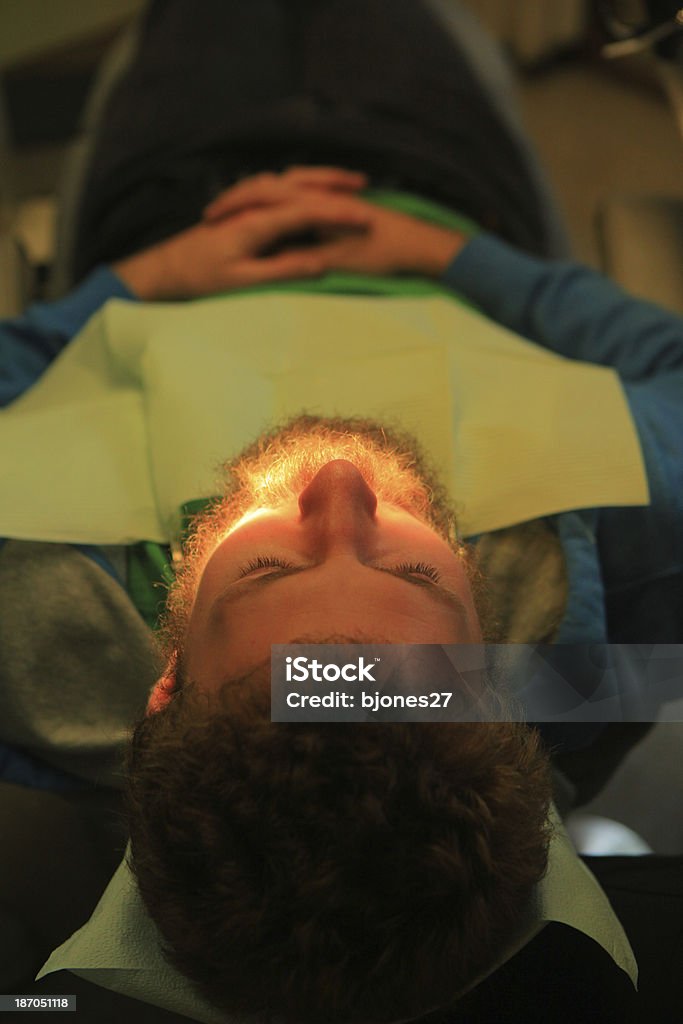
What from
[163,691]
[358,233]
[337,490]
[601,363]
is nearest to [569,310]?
[601,363]

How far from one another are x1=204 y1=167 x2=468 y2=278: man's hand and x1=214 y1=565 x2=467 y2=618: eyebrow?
487mm

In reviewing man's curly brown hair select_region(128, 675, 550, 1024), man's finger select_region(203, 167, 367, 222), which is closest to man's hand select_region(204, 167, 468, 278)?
man's finger select_region(203, 167, 367, 222)

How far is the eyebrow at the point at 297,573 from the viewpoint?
0.52 m

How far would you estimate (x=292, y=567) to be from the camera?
20.7 inches

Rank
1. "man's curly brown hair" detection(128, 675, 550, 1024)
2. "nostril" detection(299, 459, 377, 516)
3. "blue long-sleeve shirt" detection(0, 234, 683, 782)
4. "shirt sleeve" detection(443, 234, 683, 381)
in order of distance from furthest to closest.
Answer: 1. "shirt sleeve" detection(443, 234, 683, 381)
2. "blue long-sleeve shirt" detection(0, 234, 683, 782)
3. "nostril" detection(299, 459, 377, 516)
4. "man's curly brown hair" detection(128, 675, 550, 1024)

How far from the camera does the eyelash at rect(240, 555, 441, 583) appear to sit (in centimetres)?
53

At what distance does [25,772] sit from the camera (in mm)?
668

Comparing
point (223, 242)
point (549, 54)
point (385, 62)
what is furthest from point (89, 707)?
point (549, 54)

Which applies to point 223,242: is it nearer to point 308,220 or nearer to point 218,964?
point 308,220

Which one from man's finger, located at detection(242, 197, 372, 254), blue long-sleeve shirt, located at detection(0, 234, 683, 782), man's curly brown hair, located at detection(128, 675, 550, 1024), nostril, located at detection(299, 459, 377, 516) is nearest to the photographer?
man's curly brown hair, located at detection(128, 675, 550, 1024)

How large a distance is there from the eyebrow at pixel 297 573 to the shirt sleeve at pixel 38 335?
1.31ft

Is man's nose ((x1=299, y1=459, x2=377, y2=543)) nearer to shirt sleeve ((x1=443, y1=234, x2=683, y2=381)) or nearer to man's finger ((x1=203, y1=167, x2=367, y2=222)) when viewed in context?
shirt sleeve ((x1=443, y1=234, x2=683, y2=381))

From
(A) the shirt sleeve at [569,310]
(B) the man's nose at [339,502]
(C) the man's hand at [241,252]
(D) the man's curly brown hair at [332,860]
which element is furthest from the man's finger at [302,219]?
(D) the man's curly brown hair at [332,860]

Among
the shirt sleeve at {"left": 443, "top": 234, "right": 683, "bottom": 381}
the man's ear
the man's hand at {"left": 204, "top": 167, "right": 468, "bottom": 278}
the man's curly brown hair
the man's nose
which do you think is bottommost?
the man's curly brown hair
